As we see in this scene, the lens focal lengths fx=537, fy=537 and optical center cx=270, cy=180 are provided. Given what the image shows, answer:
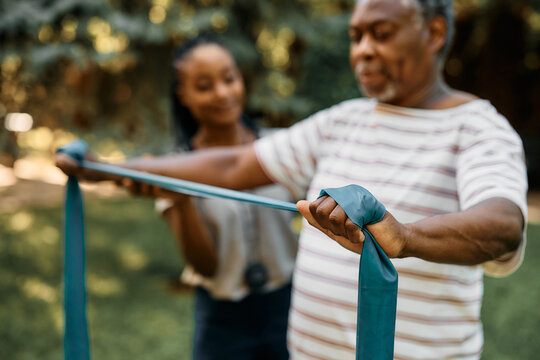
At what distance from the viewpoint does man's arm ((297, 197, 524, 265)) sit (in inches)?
42.0

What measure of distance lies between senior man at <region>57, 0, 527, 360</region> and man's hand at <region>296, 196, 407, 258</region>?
0.20 meters

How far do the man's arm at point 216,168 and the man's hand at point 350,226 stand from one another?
0.79 metres

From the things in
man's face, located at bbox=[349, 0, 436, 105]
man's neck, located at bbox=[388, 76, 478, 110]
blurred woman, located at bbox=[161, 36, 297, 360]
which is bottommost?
blurred woman, located at bbox=[161, 36, 297, 360]

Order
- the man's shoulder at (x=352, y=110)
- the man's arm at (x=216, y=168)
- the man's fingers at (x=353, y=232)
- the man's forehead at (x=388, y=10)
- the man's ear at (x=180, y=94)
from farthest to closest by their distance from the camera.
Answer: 1. the man's ear at (x=180, y=94)
2. the man's arm at (x=216, y=168)
3. the man's shoulder at (x=352, y=110)
4. the man's forehead at (x=388, y=10)
5. the man's fingers at (x=353, y=232)

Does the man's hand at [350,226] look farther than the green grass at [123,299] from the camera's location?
No

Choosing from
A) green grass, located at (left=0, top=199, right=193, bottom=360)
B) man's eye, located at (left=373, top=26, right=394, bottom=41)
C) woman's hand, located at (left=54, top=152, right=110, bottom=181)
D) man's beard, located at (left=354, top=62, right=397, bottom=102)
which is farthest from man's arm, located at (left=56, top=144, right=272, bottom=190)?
green grass, located at (left=0, top=199, right=193, bottom=360)

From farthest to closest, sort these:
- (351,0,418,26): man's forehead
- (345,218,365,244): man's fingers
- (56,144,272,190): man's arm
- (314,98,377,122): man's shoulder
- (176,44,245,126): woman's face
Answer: (176,44,245,126): woman's face → (56,144,272,190): man's arm → (314,98,377,122): man's shoulder → (351,0,418,26): man's forehead → (345,218,365,244): man's fingers

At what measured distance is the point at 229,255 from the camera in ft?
7.85

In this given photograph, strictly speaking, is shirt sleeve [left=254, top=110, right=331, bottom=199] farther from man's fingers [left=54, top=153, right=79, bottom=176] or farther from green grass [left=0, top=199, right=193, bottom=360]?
green grass [left=0, top=199, right=193, bottom=360]

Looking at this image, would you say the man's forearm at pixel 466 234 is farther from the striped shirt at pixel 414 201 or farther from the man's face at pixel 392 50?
the man's face at pixel 392 50

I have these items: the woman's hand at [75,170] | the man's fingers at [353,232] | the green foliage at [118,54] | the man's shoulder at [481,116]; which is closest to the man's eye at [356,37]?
the man's shoulder at [481,116]

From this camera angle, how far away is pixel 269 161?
1841 mm

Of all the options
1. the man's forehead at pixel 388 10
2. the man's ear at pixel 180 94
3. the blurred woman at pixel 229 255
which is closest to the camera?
the man's forehead at pixel 388 10

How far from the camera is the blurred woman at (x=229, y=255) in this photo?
2.31m
